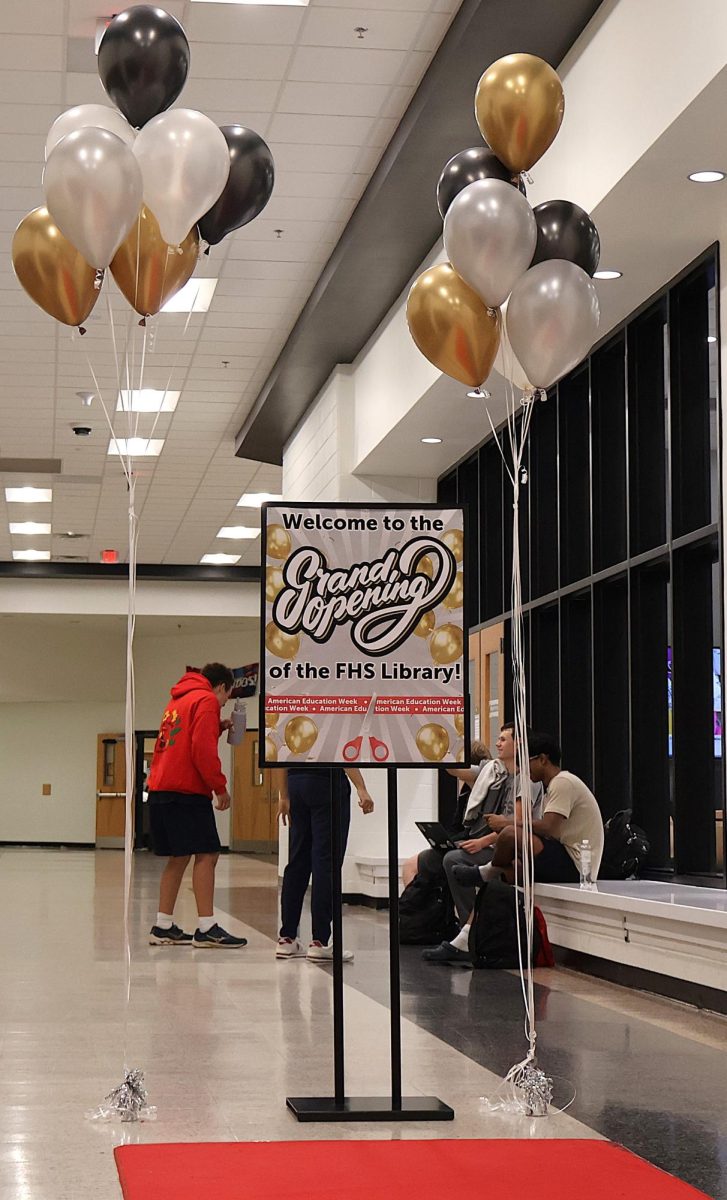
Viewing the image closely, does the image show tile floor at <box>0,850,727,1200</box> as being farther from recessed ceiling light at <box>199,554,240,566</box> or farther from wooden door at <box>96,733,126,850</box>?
wooden door at <box>96,733,126,850</box>

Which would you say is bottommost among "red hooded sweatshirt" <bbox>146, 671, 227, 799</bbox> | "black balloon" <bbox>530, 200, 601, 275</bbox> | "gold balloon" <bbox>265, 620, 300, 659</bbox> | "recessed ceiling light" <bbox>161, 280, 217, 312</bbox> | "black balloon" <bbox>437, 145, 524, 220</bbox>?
"red hooded sweatshirt" <bbox>146, 671, 227, 799</bbox>

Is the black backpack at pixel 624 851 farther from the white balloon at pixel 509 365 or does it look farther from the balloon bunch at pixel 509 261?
the balloon bunch at pixel 509 261

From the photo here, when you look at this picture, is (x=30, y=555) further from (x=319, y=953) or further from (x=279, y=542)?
(x=279, y=542)

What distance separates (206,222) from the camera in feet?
14.5

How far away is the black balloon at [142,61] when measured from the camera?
410 cm

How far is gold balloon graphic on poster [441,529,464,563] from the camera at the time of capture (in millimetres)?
3902

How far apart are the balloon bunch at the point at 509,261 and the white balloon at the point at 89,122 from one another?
3.25 ft

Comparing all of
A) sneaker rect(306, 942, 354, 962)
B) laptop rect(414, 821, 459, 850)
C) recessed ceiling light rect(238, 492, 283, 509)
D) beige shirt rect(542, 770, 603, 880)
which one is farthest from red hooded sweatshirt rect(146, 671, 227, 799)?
recessed ceiling light rect(238, 492, 283, 509)

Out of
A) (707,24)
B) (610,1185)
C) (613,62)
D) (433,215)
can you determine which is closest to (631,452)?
(433,215)

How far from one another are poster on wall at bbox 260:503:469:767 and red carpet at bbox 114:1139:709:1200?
99 centimetres

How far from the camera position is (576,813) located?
6.89 meters

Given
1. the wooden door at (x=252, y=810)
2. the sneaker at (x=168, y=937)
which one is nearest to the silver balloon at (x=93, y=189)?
the sneaker at (x=168, y=937)

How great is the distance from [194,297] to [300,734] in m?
6.47

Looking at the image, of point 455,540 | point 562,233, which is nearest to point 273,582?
point 455,540
